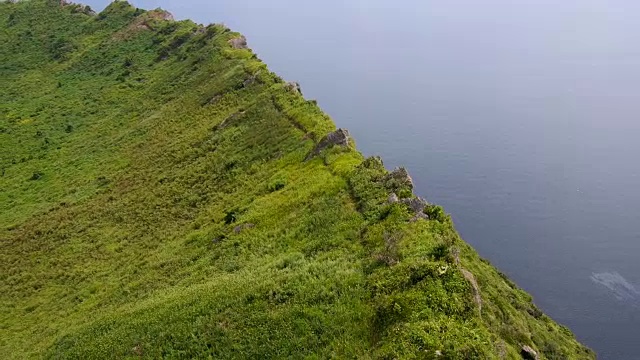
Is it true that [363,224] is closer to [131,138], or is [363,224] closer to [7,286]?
[7,286]

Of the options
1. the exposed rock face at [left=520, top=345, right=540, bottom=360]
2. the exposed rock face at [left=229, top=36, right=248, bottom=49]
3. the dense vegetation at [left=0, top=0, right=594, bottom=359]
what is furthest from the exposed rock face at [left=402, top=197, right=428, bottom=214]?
the exposed rock face at [left=229, top=36, right=248, bottom=49]

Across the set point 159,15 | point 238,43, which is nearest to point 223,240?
point 238,43

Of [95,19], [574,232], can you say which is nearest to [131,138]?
[95,19]

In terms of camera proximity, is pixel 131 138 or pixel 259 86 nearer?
pixel 259 86

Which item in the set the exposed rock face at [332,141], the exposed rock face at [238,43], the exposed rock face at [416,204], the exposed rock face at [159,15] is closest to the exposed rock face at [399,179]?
the exposed rock face at [416,204]

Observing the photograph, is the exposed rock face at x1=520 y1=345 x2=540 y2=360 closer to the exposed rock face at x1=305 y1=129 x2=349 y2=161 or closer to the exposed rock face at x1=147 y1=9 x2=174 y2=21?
the exposed rock face at x1=305 y1=129 x2=349 y2=161

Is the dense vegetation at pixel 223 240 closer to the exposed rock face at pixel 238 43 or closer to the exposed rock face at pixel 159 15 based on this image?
the exposed rock face at pixel 238 43
